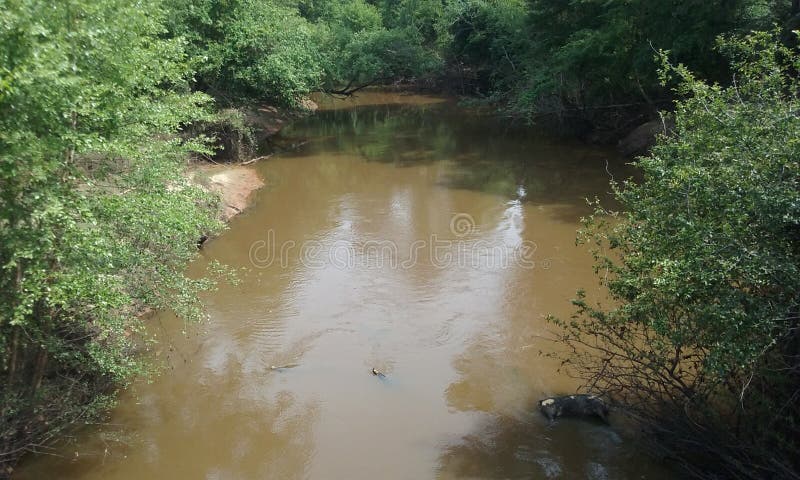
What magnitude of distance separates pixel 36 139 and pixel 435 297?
7371mm

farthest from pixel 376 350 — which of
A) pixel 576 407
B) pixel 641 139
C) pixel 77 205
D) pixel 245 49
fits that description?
pixel 641 139

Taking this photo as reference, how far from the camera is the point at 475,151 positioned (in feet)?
72.5

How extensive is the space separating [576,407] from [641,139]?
1331cm

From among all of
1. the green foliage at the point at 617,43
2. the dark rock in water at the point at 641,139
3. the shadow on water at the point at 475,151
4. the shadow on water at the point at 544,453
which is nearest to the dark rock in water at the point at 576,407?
the shadow on water at the point at 544,453

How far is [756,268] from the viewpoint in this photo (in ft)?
16.7

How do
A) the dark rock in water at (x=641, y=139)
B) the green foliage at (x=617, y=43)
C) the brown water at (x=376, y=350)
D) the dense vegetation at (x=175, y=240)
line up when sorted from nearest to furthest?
the dense vegetation at (x=175, y=240) → the brown water at (x=376, y=350) → the green foliage at (x=617, y=43) → the dark rock in water at (x=641, y=139)

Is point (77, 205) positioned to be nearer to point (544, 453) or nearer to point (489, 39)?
point (544, 453)

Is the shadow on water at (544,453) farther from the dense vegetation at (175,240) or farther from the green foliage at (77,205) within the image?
the green foliage at (77,205)

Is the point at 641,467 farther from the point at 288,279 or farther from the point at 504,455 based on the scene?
the point at 288,279

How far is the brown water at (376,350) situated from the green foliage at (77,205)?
4.05 feet

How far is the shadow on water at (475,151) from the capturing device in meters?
17.2

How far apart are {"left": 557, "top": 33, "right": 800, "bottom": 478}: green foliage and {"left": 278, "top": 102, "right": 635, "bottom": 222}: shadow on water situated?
6836 mm

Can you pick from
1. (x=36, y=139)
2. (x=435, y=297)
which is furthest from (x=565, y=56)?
(x=36, y=139)

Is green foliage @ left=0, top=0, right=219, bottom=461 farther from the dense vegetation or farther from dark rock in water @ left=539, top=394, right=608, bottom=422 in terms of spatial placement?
dark rock in water @ left=539, top=394, right=608, bottom=422
